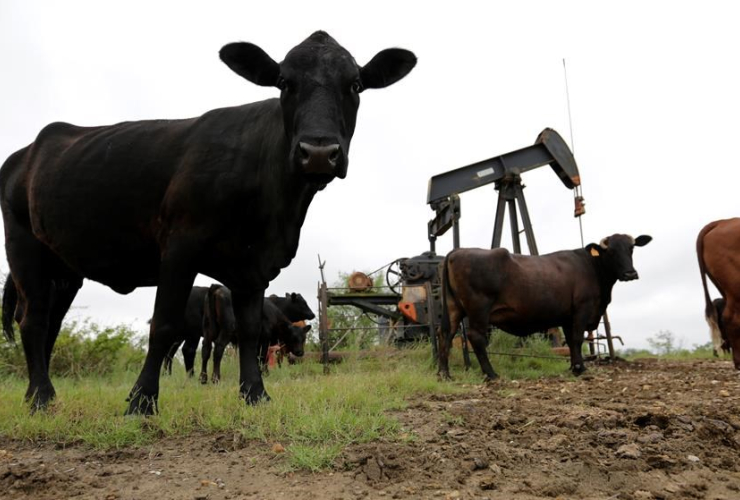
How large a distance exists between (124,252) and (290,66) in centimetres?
184

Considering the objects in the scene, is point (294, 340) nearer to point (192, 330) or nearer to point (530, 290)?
point (192, 330)

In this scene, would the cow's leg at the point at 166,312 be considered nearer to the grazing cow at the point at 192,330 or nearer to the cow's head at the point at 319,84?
the cow's head at the point at 319,84

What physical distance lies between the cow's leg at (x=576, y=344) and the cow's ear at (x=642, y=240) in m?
2.16

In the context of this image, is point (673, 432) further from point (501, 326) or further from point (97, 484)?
point (501, 326)

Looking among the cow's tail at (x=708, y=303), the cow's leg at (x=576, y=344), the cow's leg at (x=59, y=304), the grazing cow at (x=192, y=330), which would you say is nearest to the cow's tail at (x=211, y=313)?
the grazing cow at (x=192, y=330)

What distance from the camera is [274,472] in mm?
2975

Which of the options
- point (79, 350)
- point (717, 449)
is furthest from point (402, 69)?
point (79, 350)

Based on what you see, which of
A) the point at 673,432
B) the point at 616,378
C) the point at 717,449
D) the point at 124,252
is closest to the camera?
the point at 717,449

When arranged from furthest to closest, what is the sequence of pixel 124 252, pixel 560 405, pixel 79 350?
pixel 79 350 < pixel 560 405 < pixel 124 252

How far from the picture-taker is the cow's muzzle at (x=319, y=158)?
3.57 m

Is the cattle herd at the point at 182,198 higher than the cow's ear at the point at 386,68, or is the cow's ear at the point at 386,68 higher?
the cow's ear at the point at 386,68

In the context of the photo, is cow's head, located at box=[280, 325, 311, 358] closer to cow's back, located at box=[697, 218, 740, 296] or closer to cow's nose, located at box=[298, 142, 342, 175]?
cow's back, located at box=[697, 218, 740, 296]

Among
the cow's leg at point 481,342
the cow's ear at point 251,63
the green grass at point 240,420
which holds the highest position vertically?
the cow's ear at point 251,63

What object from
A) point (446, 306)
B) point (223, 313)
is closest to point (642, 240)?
point (446, 306)
